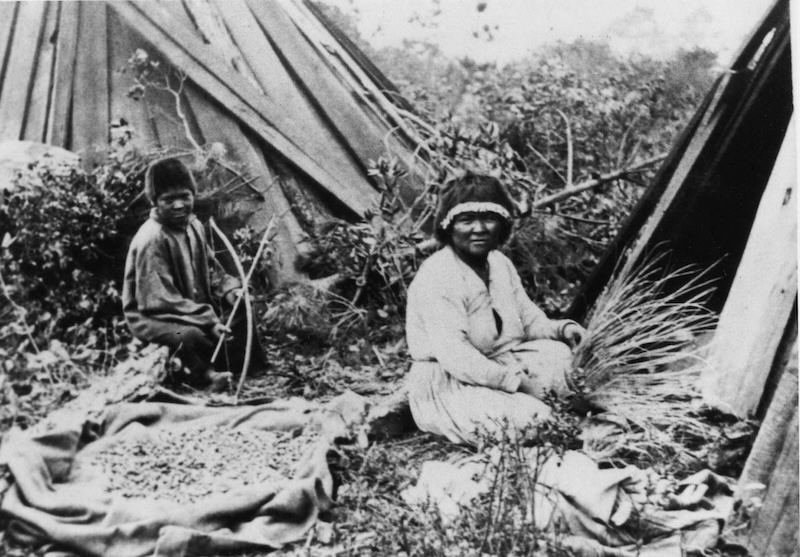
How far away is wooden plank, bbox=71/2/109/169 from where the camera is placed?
3.56m

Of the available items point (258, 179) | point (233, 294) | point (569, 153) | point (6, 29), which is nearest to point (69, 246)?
point (233, 294)

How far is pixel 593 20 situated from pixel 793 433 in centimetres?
193

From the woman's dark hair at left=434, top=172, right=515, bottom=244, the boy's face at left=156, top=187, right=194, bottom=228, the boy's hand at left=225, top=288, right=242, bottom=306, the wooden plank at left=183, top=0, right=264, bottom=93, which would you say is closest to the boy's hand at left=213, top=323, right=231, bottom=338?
the boy's hand at left=225, top=288, right=242, bottom=306

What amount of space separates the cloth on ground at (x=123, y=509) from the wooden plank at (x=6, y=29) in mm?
1593

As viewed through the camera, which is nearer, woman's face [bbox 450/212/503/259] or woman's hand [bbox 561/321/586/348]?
woman's face [bbox 450/212/503/259]

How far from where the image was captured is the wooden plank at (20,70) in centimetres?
343

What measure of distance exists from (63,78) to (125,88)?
265mm

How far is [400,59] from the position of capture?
3.74 metres

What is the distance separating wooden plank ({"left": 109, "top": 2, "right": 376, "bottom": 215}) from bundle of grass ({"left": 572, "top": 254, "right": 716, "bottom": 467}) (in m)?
1.24

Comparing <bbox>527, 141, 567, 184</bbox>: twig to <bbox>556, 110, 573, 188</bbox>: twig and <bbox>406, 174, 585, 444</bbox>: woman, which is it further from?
<bbox>406, 174, 585, 444</bbox>: woman

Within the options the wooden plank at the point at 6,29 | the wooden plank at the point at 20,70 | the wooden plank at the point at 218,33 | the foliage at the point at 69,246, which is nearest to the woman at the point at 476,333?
the wooden plank at the point at 218,33

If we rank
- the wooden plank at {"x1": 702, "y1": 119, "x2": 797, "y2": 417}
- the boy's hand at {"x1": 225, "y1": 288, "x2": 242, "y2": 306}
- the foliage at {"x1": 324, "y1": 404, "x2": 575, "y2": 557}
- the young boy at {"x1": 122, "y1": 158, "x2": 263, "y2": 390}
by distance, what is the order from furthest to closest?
1. the boy's hand at {"x1": 225, "y1": 288, "x2": 242, "y2": 306}
2. the young boy at {"x1": 122, "y1": 158, "x2": 263, "y2": 390}
3. the wooden plank at {"x1": 702, "y1": 119, "x2": 797, "y2": 417}
4. the foliage at {"x1": 324, "y1": 404, "x2": 575, "y2": 557}

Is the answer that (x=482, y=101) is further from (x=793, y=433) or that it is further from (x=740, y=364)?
(x=793, y=433)

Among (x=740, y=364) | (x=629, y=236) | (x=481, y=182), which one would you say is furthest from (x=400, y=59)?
(x=740, y=364)
